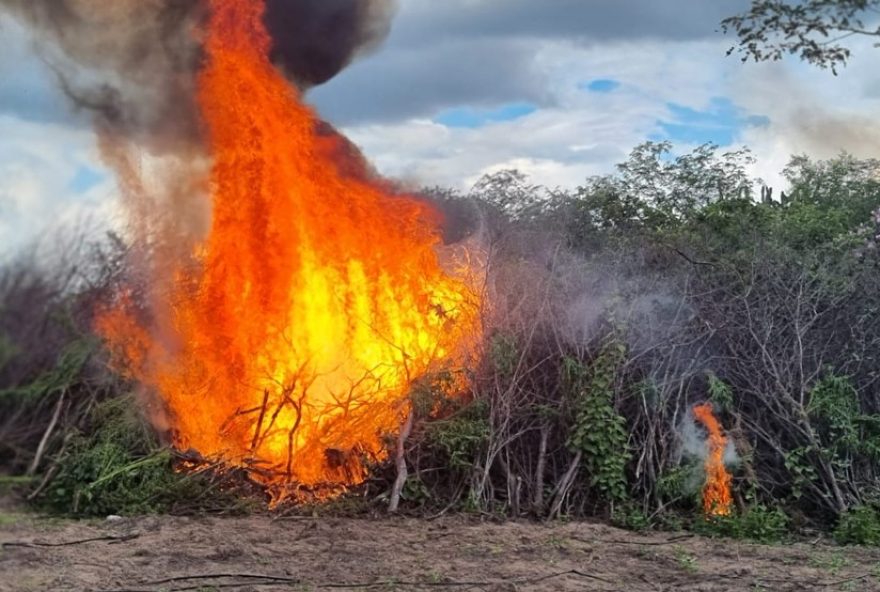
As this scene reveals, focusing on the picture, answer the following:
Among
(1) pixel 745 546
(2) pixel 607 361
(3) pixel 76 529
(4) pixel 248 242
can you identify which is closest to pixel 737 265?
(2) pixel 607 361

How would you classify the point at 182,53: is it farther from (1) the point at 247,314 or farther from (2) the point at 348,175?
(1) the point at 247,314

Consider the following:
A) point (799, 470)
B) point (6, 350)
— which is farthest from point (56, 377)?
point (799, 470)

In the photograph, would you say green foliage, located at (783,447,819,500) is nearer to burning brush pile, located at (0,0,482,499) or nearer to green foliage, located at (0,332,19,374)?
burning brush pile, located at (0,0,482,499)

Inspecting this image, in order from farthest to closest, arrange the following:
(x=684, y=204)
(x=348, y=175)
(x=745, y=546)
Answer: (x=684, y=204)
(x=348, y=175)
(x=745, y=546)

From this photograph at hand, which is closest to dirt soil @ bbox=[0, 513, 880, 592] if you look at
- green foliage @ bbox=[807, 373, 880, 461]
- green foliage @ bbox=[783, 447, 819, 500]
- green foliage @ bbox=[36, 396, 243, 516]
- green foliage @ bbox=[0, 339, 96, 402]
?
green foliage @ bbox=[36, 396, 243, 516]

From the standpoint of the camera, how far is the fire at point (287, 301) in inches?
378

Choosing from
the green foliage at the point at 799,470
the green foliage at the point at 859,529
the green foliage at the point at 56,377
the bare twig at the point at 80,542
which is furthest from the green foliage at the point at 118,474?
the green foliage at the point at 859,529

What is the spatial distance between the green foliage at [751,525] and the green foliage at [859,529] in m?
0.51

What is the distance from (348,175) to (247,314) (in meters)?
2.04

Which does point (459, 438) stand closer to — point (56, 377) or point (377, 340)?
point (377, 340)

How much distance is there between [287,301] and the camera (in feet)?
33.1

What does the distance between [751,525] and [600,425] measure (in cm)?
175

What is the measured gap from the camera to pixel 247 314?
32.7ft

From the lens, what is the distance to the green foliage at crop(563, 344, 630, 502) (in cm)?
940
